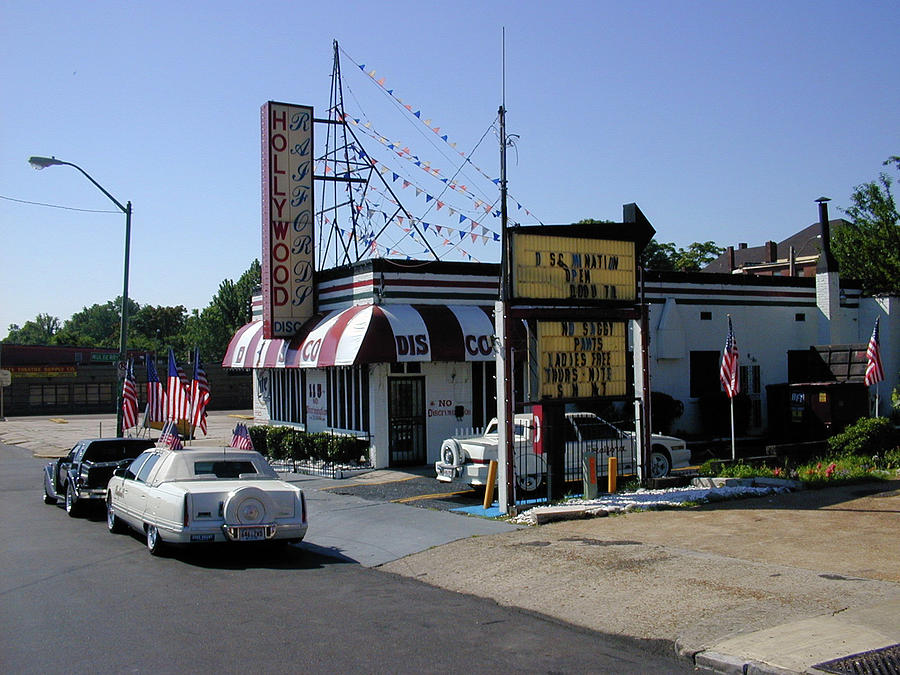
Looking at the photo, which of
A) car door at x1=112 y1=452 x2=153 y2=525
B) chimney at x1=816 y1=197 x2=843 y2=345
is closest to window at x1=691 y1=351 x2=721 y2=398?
chimney at x1=816 y1=197 x2=843 y2=345

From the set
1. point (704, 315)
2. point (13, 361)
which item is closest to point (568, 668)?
point (704, 315)

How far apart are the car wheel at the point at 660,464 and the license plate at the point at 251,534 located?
30.2 feet

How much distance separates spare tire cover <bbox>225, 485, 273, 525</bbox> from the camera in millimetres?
11359

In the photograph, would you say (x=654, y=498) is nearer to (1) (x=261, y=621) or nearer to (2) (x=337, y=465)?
(1) (x=261, y=621)

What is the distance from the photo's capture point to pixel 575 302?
607 inches

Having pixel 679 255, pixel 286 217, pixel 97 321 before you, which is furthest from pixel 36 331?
pixel 286 217

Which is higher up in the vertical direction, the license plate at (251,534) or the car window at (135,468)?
the car window at (135,468)

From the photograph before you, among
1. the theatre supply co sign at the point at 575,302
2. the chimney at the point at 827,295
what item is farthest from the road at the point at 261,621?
the chimney at the point at 827,295

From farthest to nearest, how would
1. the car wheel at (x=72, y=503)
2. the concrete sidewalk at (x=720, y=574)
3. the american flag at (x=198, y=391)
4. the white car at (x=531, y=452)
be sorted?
the american flag at (x=198, y=391), the car wheel at (x=72, y=503), the white car at (x=531, y=452), the concrete sidewalk at (x=720, y=574)

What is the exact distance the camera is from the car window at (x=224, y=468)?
12633 mm

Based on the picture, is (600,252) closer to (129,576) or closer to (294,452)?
(129,576)

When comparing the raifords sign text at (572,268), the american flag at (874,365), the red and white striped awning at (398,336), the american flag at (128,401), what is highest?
the raifords sign text at (572,268)

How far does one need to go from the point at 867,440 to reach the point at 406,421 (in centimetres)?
1048

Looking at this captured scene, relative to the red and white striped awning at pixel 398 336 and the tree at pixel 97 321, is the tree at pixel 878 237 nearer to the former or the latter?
the red and white striped awning at pixel 398 336
